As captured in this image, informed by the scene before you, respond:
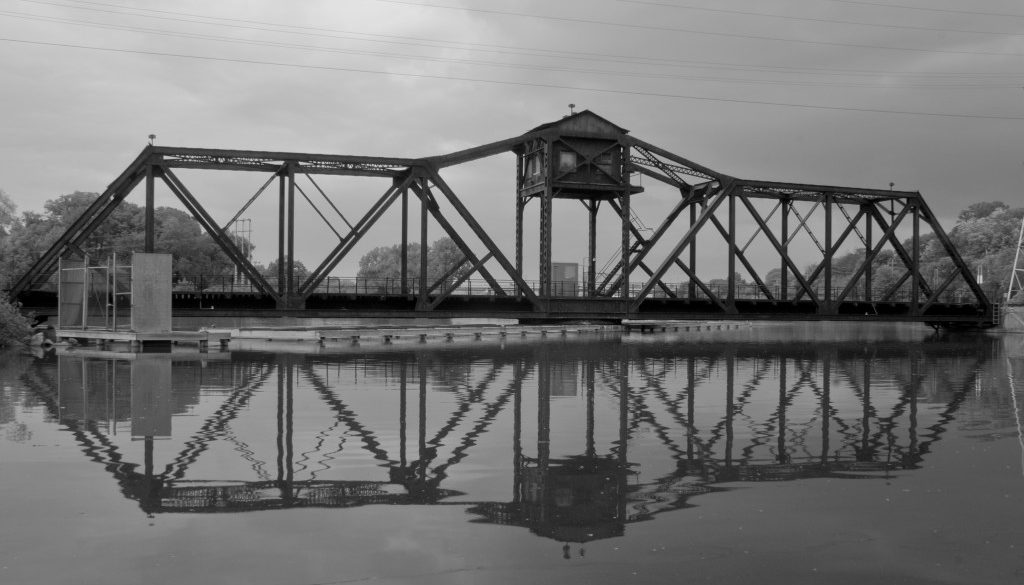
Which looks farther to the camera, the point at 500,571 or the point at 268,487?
the point at 268,487

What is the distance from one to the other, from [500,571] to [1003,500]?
6449 millimetres

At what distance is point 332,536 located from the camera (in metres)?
8.88

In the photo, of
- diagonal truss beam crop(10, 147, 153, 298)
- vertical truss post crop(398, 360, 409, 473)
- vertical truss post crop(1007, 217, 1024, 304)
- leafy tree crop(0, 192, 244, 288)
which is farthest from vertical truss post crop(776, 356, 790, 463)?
leafy tree crop(0, 192, 244, 288)

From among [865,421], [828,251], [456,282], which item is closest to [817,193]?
[828,251]

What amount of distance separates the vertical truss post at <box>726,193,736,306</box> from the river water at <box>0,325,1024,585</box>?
34253 mm

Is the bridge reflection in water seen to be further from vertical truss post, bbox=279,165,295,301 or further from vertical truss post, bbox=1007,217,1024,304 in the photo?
vertical truss post, bbox=1007,217,1024,304

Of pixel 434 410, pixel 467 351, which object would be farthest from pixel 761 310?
pixel 434 410

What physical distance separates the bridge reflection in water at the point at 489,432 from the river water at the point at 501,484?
0.21 feet

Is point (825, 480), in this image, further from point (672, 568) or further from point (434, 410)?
point (434, 410)

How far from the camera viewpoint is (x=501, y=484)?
36.7ft

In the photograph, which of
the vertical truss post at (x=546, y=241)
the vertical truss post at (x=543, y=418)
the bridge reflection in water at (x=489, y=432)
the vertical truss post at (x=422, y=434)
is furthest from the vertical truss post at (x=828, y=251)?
the vertical truss post at (x=422, y=434)

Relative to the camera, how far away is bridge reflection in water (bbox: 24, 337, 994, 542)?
1069cm

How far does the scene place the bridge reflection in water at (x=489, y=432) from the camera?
10.7 m

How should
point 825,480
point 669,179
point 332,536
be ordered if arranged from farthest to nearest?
1. point 669,179
2. point 825,480
3. point 332,536
